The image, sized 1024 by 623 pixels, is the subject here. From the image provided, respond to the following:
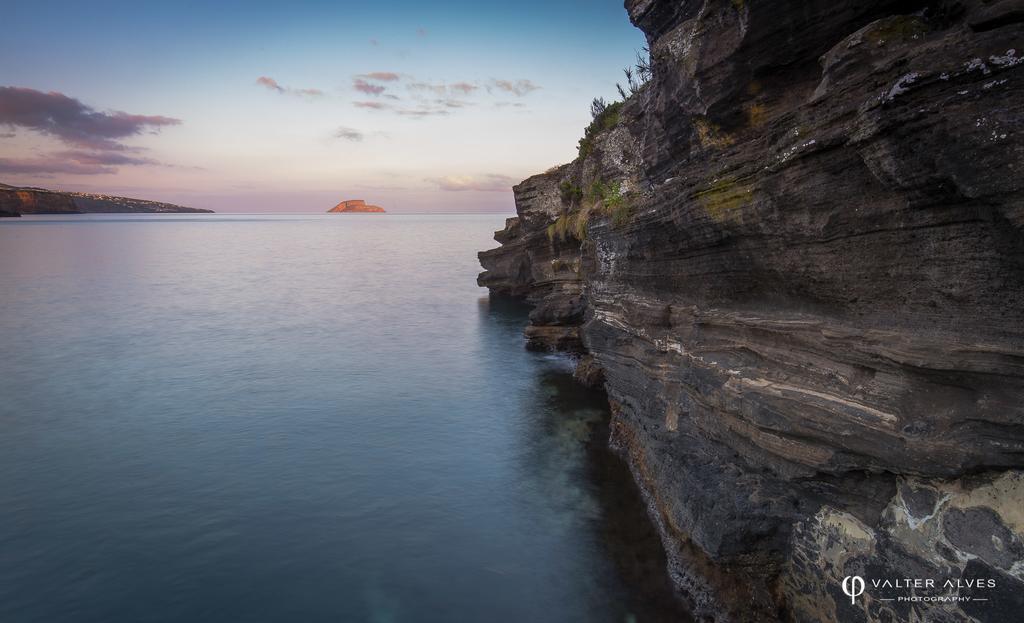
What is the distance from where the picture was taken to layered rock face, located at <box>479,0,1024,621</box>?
6.99m

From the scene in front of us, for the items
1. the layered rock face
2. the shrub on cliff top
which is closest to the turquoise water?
the layered rock face

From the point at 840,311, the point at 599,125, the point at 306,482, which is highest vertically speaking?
the point at 599,125

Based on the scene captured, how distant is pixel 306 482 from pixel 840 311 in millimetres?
15829

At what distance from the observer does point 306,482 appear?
61.7 ft

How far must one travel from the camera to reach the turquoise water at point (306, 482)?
44.1ft

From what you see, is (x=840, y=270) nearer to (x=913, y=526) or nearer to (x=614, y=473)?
(x=913, y=526)

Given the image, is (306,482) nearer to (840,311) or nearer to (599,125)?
(840,311)

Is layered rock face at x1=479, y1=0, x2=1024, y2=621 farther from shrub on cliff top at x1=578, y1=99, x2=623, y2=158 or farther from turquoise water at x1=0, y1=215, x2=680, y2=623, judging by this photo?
shrub on cliff top at x1=578, y1=99, x2=623, y2=158

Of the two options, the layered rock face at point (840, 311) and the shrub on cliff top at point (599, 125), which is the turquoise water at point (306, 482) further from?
the shrub on cliff top at point (599, 125)

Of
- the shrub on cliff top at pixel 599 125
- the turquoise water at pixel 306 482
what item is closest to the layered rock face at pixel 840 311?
the turquoise water at pixel 306 482

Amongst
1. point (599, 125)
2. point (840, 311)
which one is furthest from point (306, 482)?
point (599, 125)

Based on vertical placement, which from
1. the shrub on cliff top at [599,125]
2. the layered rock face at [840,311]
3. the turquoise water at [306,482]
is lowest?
the turquoise water at [306,482]

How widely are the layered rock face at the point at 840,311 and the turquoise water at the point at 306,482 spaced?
10.2ft

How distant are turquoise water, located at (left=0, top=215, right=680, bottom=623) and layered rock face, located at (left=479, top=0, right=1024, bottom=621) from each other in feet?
10.2
